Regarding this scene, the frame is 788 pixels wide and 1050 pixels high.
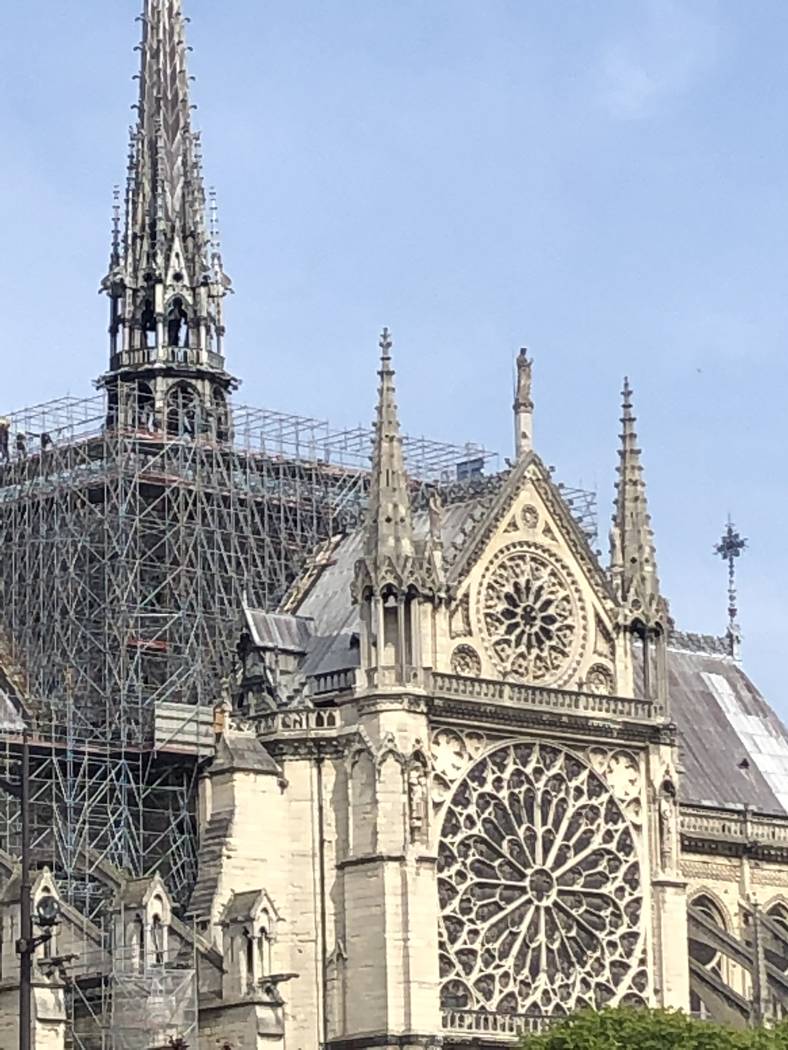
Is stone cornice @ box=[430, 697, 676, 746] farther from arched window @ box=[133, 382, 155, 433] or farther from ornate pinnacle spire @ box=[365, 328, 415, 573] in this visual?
arched window @ box=[133, 382, 155, 433]

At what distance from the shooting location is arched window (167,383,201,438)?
9238 cm

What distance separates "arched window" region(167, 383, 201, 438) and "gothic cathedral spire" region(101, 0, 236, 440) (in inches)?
1.1

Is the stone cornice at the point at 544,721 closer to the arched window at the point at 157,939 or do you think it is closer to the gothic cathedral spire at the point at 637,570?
the gothic cathedral spire at the point at 637,570

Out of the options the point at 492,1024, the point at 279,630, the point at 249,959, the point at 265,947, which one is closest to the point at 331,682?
the point at 279,630

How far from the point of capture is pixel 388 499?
82.7m

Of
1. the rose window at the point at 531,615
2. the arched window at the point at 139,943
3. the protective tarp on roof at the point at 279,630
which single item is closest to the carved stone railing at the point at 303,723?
the protective tarp on roof at the point at 279,630

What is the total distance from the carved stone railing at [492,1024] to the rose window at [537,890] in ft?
0.97

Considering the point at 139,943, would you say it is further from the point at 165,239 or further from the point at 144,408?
the point at 165,239

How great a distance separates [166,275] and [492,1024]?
25062mm

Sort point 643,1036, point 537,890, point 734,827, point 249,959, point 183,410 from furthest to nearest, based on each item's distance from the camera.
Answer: point 734,827 → point 183,410 → point 537,890 → point 249,959 → point 643,1036

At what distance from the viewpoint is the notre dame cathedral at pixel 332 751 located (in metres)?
79.4

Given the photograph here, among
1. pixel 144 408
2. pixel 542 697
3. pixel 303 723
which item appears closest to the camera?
pixel 303 723

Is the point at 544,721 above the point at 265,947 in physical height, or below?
above

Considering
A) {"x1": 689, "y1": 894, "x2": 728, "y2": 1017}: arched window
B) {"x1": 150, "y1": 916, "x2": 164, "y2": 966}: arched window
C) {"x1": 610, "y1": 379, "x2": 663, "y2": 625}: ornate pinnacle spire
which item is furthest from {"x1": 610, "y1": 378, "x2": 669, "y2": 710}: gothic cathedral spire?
{"x1": 150, "y1": 916, "x2": 164, "y2": 966}: arched window
